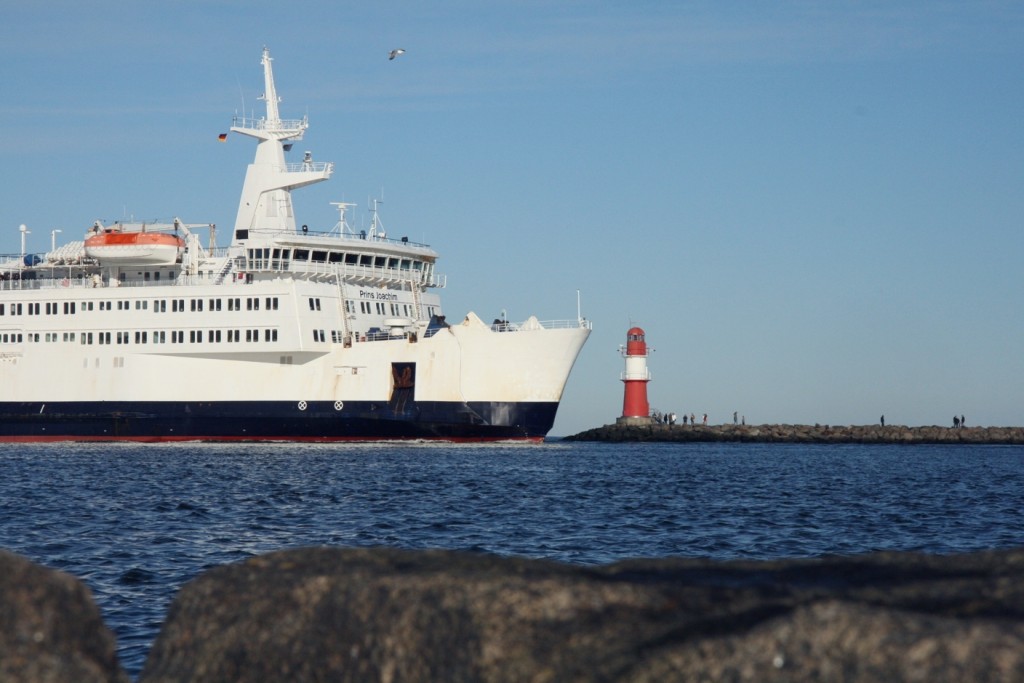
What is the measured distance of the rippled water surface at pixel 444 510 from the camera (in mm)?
15781

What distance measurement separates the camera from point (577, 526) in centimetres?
1945

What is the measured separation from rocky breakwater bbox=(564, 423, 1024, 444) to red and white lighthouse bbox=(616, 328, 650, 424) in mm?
675

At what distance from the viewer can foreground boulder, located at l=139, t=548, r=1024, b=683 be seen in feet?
12.5

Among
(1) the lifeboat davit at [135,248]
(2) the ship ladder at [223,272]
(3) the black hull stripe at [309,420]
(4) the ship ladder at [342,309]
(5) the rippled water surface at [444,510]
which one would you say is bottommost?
(5) the rippled water surface at [444,510]

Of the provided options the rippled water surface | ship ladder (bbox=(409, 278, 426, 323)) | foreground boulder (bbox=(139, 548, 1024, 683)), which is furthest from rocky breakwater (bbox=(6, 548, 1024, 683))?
ship ladder (bbox=(409, 278, 426, 323))

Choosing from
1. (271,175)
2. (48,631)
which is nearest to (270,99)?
(271,175)

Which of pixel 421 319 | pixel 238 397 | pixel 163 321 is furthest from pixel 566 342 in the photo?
pixel 163 321

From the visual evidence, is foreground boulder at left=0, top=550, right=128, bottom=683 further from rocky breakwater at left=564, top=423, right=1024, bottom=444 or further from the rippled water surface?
rocky breakwater at left=564, top=423, right=1024, bottom=444

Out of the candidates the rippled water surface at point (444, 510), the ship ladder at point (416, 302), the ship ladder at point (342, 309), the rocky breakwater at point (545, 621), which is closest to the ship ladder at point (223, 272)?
the ship ladder at point (342, 309)

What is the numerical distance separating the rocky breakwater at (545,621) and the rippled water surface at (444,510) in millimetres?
4239

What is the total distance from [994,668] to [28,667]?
333cm

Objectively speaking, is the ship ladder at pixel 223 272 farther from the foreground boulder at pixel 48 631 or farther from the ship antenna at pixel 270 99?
the foreground boulder at pixel 48 631

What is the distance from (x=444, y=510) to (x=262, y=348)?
27.7m

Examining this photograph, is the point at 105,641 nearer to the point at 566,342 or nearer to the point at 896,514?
the point at 896,514
